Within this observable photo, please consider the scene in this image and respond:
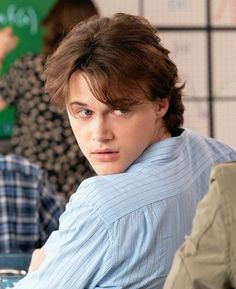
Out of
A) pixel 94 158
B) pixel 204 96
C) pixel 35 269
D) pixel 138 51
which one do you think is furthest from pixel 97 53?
pixel 204 96

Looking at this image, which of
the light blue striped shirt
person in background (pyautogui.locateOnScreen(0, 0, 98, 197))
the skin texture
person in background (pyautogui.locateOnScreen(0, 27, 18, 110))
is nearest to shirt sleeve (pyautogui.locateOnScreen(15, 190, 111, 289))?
the light blue striped shirt

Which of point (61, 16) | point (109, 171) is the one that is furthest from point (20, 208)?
point (61, 16)

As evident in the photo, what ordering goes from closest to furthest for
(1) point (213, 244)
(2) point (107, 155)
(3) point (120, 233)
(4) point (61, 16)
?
(1) point (213, 244) → (3) point (120, 233) → (2) point (107, 155) → (4) point (61, 16)

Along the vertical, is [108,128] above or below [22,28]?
above

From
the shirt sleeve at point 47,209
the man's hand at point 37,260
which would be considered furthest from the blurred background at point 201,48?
the man's hand at point 37,260

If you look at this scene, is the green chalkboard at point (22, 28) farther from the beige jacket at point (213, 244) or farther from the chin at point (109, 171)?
the beige jacket at point (213, 244)

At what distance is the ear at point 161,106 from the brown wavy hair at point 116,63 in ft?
0.04

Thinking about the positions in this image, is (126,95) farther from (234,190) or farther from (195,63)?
(195,63)

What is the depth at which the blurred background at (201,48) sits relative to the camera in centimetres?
462

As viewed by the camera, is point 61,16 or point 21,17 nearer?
point 61,16

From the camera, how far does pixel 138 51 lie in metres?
1.67

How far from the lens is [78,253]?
1622 mm

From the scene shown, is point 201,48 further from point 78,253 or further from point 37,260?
point 78,253

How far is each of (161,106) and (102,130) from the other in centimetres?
18
